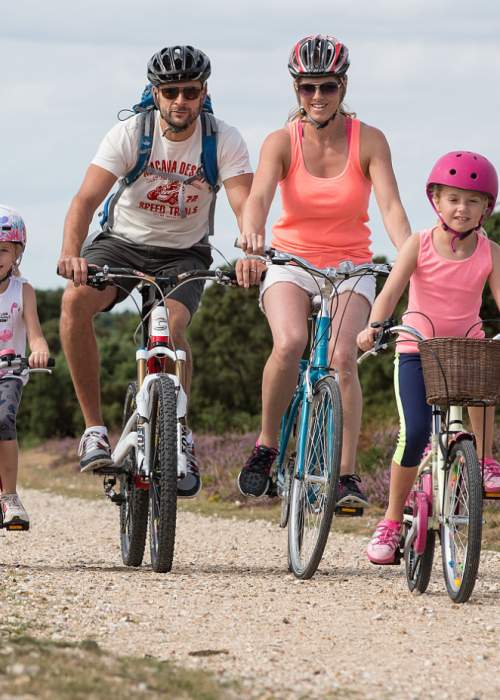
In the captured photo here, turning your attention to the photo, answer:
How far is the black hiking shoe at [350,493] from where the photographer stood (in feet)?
23.9

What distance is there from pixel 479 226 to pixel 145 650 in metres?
2.70

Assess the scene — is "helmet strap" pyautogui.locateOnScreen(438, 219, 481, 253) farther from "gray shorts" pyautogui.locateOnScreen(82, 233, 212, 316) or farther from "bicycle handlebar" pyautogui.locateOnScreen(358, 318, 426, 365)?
"gray shorts" pyautogui.locateOnScreen(82, 233, 212, 316)

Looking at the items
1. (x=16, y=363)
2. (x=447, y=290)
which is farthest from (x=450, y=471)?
(x=16, y=363)

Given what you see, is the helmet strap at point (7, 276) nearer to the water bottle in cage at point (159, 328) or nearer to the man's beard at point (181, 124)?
the water bottle in cage at point (159, 328)

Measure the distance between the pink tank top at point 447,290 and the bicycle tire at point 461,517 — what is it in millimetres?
618

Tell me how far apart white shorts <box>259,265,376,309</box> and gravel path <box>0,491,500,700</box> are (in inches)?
62.1

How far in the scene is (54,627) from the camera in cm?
561

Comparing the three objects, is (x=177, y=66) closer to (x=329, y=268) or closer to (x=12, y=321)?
(x=329, y=268)

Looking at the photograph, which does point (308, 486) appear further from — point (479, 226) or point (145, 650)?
point (145, 650)

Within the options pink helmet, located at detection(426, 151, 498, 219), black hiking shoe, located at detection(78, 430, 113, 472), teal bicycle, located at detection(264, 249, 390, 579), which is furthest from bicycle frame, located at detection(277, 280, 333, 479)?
black hiking shoe, located at detection(78, 430, 113, 472)

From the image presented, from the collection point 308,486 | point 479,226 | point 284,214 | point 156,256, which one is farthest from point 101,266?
point 479,226

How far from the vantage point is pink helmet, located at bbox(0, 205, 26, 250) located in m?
8.00

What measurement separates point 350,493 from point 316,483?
0.28 metres

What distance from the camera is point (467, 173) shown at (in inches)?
251
